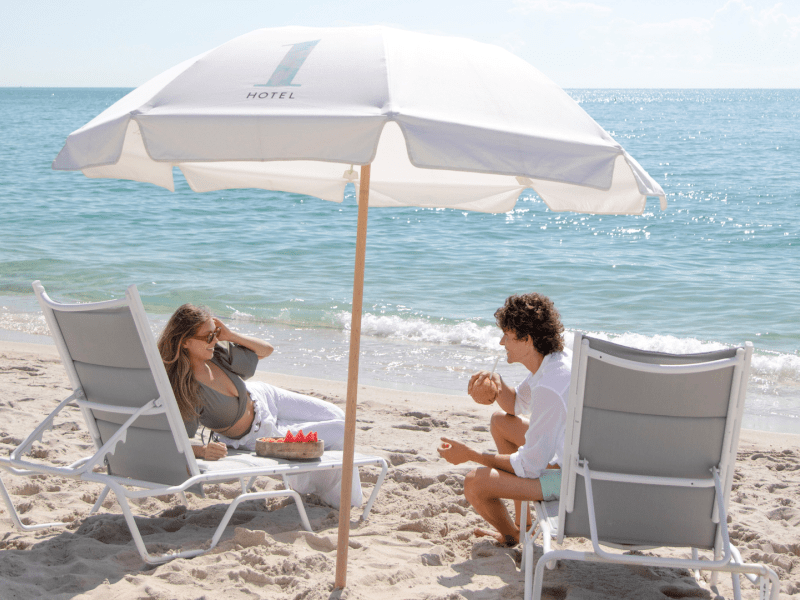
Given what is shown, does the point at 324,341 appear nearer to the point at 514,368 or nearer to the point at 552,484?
the point at 514,368

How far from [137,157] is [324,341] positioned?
17.2ft

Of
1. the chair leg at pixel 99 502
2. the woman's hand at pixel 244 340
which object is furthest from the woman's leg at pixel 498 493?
the chair leg at pixel 99 502

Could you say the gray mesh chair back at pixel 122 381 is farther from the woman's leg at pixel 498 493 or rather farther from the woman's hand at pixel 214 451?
the woman's leg at pixel 498 493

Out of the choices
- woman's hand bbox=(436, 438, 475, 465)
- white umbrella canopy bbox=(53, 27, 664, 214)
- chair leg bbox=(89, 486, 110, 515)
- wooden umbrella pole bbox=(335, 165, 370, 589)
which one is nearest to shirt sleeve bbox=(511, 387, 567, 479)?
woman's hand bbox=(436, 438, 475, 465)

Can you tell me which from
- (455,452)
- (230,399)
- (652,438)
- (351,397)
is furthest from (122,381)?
(652,438)

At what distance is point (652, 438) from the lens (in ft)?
7.87

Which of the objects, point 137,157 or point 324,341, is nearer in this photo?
point 137,157

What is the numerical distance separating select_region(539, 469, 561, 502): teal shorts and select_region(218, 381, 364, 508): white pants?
40.6 inches

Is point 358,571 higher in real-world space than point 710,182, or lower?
lower

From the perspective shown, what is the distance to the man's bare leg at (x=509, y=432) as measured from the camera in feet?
10.7

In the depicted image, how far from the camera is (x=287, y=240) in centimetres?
1480

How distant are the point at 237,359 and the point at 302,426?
1.51 feet

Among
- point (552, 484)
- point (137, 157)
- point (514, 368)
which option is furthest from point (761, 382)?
point (137, 157)

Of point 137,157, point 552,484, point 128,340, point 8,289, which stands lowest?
point 8,289
